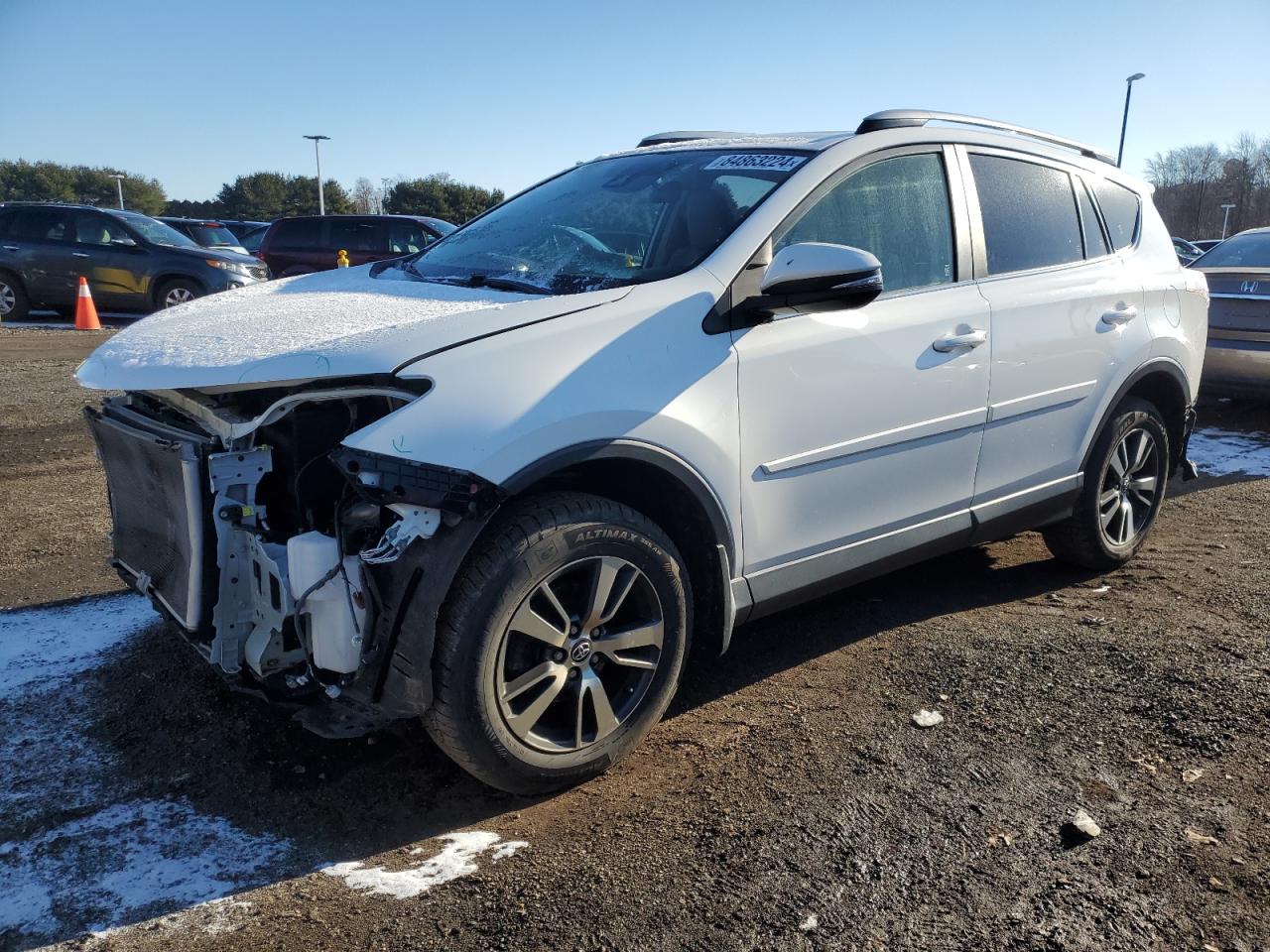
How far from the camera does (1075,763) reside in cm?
309

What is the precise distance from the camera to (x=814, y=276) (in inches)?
117

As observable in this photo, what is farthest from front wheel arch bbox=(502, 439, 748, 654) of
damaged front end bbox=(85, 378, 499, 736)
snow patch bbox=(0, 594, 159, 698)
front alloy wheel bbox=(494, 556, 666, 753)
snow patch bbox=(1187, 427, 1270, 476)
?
snow patch bbox=(1187, 427, 1270, 476)

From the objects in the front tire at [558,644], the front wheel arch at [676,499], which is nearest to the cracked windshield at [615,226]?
the front wheel arch at [676,499]

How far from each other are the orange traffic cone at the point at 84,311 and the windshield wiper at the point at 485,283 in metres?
12.9

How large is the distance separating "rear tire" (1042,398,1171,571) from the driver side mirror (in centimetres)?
199

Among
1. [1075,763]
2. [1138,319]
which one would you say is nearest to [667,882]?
[1075,763]

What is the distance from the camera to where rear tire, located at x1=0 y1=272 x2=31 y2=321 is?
1501 cm

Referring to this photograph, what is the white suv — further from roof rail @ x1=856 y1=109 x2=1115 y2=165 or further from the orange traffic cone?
the orange traffic cone

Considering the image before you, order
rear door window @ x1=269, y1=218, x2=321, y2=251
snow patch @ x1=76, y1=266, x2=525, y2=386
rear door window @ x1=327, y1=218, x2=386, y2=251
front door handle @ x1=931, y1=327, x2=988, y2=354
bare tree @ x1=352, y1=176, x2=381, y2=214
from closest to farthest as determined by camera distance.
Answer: snow patch @ x1=76, y1=266, x2=525, y2=386, front door handle @ x1=931, y1=327, x2=988, y2=354, rear door window @ x1=327, y1=218, x2=386, y2=251, rear door window @ x1=269, y1=218, x2=321, y2=251, bare tree @ x1=352, y1=176, x2=381, y2=214

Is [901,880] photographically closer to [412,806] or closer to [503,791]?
[503,791]

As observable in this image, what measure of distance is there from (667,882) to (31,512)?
4.58 m

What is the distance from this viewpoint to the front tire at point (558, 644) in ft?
8.46

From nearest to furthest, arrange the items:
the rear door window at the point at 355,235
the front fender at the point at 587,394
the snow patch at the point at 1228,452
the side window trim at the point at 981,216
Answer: the front fender at the point at 587,394 < the side window trim at the point at 981,216 < the snow patch at the point at 1228,452 < the rear door window at the point at 355,235

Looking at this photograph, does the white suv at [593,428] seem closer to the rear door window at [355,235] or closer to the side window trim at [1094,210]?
the side window trim at [1094,210]
